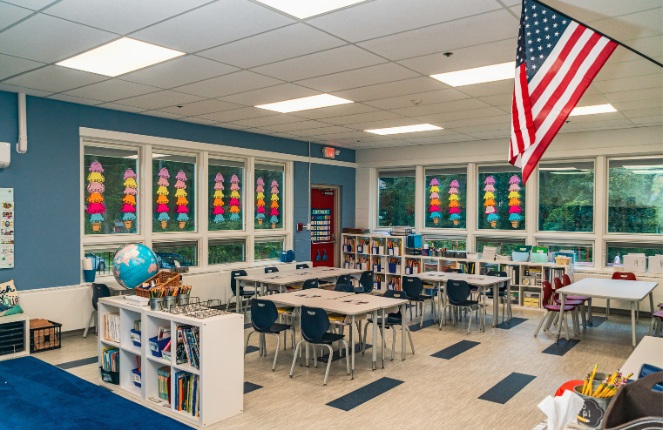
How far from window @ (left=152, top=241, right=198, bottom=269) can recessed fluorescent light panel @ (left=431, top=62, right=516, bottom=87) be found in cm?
539

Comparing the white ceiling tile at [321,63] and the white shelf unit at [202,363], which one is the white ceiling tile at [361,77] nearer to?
the white ceiling tile at [321,63]

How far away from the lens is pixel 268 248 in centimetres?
1045

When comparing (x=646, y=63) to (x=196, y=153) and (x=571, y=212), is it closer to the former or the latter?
(x=571, y=212)

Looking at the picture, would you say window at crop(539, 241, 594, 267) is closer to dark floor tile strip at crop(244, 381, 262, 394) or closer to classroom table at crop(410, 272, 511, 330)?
classroom table at crop(410, 272, 511, 330)

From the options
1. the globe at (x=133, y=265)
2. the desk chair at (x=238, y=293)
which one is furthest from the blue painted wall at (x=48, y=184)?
the globe at (x=133, y=265)

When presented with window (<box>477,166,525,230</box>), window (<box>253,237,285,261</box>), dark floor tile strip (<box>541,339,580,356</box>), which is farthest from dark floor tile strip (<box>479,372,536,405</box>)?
window (<box>253,237,285,261</box>)

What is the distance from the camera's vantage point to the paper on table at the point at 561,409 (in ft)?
6.85

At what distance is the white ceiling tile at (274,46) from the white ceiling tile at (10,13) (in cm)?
145

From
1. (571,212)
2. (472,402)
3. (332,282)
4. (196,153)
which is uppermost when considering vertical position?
(196,153)

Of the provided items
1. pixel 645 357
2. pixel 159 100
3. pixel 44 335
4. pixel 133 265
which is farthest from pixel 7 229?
pixel 645 357

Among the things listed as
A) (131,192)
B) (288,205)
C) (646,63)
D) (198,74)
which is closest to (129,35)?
(198,74)

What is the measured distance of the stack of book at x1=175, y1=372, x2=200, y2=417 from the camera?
4.44 meters

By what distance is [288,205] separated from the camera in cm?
1072

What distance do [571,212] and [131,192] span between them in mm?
8068
